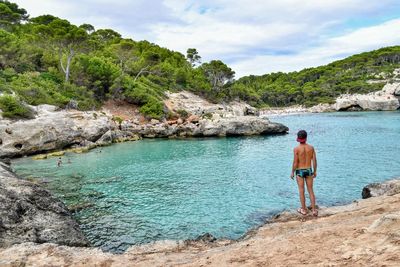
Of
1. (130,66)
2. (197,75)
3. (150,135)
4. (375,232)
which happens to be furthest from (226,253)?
(197,75)

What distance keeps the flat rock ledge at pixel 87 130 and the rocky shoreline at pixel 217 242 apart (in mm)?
25507

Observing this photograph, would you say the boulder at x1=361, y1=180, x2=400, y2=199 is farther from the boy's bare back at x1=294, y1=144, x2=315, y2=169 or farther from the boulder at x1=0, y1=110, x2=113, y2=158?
the boulder at x1=0, y1=110, x2=113, y2=158

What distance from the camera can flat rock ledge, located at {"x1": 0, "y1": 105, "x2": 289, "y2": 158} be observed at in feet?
123

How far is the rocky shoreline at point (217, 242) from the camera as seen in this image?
23.3ft

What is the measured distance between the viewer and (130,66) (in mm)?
85000

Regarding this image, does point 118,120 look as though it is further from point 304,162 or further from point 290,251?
point 290,251

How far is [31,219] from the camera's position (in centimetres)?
1283

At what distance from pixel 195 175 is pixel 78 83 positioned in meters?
47.2

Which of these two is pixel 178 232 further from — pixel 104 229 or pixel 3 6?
pixel 3 6

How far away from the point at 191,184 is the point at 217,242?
39.0 ft

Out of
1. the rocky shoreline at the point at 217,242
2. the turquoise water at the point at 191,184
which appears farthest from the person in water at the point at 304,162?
the turquoise water at the point at 191,184

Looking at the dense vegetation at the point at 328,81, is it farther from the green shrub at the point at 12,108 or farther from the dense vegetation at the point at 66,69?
the green shrub at the point at 12,108

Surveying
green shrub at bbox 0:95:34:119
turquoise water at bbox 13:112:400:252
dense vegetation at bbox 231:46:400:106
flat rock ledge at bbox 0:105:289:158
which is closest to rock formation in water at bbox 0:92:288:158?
flat rock ledge at bbox 0:105:289:158

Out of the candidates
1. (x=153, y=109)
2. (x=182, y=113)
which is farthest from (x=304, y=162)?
(x=182, y=113)
